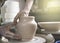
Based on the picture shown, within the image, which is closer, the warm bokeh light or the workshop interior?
the workshop interior

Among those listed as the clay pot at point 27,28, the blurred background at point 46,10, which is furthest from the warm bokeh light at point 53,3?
the clay pot at point 27,28

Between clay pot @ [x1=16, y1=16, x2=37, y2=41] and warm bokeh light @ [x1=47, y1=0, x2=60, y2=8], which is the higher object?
warm bokeh light @ [x1=47, y1=0, x2=60, y2=8]

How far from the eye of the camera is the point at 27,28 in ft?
3.06

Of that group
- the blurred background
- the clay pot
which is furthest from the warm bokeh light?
the clay pot

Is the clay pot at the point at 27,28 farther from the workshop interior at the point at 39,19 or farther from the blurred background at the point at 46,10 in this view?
the blurred background at the point at 46,10

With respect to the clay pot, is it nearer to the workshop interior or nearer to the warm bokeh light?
the workshop interior

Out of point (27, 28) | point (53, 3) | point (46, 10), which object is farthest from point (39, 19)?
point (27, 28)

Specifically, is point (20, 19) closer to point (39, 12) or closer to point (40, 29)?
point (40, 29)

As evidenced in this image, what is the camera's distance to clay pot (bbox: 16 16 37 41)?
3.05 feet

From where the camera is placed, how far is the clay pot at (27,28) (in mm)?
928

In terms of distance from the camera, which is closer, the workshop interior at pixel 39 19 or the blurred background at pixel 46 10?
the workshop interior at pixel 39 19

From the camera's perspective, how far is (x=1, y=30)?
3.26 ft

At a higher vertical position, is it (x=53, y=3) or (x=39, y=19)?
(x=53, y=3)

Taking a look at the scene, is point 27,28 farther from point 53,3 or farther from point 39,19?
point 53,3
